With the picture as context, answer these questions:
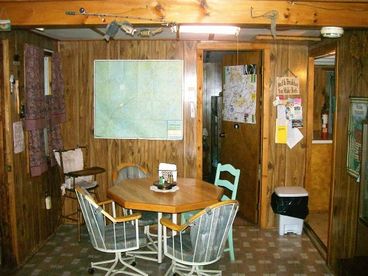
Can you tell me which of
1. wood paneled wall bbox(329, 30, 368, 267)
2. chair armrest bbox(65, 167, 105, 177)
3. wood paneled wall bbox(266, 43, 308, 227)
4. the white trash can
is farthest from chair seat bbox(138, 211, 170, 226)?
wood paneled wall bbox(329, 30, 368, 267)

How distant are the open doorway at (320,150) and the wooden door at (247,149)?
2.11 ft

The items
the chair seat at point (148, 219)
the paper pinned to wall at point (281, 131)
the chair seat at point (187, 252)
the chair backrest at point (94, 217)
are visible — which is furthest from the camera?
the paper pinned to wall at point (281, 131)

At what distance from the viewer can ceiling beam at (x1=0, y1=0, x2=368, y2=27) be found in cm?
300

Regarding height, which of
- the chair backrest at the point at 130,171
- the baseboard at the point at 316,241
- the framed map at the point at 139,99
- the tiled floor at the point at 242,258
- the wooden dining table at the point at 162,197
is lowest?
the tiled floor at the point at 242,258

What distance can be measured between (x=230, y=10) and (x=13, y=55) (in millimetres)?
2185

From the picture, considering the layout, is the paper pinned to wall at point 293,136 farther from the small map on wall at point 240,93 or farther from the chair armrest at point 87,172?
the chair armrest at point 87,172

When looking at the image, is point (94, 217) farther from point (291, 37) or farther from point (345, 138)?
point (291, 37)

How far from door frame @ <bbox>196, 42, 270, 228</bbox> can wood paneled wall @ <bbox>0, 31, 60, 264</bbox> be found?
1.86 metres

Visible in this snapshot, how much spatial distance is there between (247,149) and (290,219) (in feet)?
3.41

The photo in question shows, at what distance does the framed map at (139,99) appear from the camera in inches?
193

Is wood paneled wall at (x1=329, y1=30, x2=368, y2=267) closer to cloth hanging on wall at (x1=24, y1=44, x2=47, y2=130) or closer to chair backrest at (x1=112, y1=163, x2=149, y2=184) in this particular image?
chair backrest at (x1=112, y1=163, x2=149, y2=184)

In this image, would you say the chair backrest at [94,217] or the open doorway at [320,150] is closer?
the chair backrest at [94,217]

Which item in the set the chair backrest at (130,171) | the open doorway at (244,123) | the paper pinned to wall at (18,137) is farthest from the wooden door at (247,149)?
the paper pinned to wall at (18,137)

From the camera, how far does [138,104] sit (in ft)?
16.2
